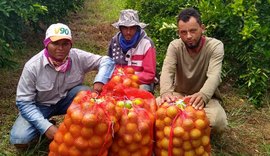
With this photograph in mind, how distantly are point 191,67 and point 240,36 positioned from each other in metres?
1.47

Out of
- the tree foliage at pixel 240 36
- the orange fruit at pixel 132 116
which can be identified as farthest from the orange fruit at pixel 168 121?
the tree foliage at pixel 240 36

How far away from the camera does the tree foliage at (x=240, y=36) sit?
4699 mm

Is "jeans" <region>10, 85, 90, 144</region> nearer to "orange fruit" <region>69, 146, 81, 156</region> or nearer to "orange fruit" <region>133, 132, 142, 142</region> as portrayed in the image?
"orange fruit" <region>69, 146, 81, 156</region>

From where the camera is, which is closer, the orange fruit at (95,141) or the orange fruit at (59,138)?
the orange fruit at (95,141)

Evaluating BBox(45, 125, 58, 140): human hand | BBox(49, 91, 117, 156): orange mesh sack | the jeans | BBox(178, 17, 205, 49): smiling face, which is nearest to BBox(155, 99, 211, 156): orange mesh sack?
BBox(49, 91, 117, 156): orange mesh sack

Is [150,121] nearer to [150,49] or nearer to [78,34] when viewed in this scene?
[150,49]

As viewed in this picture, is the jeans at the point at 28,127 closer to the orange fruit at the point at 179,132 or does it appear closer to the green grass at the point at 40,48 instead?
the green grass at the point at 40,48

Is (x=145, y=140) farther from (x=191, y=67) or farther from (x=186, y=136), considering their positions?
(x=191, y=67)

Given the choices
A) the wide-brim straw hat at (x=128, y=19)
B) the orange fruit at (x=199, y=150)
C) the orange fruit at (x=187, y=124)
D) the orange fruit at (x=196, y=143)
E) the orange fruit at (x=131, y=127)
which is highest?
the wide-brim straw hat at (x=128, y=19)

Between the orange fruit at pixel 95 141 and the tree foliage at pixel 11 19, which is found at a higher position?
the tree foliage at pixel 11 19

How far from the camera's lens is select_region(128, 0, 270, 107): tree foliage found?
4699 millimetres

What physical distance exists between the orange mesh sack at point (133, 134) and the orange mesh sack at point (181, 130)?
0.31ft

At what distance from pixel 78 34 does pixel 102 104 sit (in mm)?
4673

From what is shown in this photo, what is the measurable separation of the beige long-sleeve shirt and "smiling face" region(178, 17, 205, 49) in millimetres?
188
